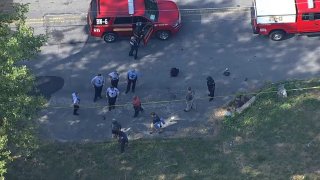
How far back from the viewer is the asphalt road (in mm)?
25500

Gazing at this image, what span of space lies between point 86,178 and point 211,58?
8.59 meters

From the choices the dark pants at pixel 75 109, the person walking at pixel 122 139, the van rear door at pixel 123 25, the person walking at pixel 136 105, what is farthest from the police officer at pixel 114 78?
the person walking at pixel 122 139

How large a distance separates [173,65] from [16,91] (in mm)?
9713

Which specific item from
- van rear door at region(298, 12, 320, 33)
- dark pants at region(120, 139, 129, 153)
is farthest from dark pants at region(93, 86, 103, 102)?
van rear door at region(298, 12, 320, 33)

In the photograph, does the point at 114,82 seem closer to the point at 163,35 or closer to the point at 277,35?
the point at 163,35

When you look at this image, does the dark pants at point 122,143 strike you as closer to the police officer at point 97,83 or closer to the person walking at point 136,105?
the person walking at point 136,105

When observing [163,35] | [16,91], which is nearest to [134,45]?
[163,35]

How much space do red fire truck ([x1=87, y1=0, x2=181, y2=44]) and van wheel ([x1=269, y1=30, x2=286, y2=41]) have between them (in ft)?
14.4

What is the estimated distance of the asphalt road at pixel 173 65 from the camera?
83.7 ft

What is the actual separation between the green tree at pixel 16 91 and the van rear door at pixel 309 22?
12629mm

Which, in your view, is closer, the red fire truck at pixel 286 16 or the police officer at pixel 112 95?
the police officer at pixel 112 95

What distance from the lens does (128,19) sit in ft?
92.3

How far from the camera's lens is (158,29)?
93.5 feet

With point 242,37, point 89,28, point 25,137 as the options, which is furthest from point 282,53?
point 25,137
